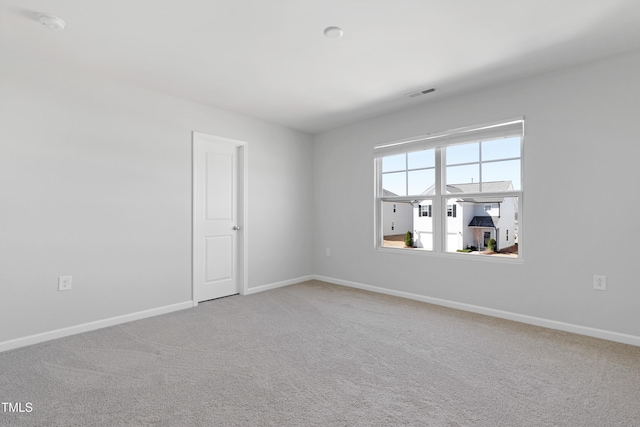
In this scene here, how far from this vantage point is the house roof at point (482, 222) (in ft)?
11.6

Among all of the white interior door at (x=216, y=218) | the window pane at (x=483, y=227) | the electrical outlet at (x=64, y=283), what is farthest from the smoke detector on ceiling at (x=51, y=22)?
the window pane at (x=483, y=227)

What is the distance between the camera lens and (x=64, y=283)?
2.90m

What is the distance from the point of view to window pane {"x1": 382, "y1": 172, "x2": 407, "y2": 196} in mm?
4277

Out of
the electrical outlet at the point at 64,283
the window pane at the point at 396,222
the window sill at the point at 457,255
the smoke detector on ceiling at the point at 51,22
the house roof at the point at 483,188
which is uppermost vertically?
the smoke detector on ceiling at the point at 51,22

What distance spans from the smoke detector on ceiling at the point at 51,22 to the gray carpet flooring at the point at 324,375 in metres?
2.40

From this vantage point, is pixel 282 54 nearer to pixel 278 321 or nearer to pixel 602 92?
pixel 278 321

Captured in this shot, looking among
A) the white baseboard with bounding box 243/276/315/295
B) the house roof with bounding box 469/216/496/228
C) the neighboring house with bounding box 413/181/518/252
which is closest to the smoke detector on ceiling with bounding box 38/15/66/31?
the white baseboard with bounding box 243/276/315/295

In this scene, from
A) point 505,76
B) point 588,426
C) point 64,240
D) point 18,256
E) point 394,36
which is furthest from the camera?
point 505,76

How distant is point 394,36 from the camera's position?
2453 mm

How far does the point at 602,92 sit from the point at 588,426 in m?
2.64

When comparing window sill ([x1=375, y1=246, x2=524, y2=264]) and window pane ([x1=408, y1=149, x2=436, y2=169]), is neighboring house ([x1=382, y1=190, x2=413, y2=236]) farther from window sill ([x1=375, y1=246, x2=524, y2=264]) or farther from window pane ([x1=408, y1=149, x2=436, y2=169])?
window pane ([x1=408, y1=149, x2=436, y2=169])

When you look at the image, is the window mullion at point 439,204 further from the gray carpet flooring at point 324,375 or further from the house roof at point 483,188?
the gray carpet flooring at point 324,375

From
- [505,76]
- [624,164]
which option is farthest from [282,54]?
[624,164]

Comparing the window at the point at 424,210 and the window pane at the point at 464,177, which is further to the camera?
the window at the point at 424,210
